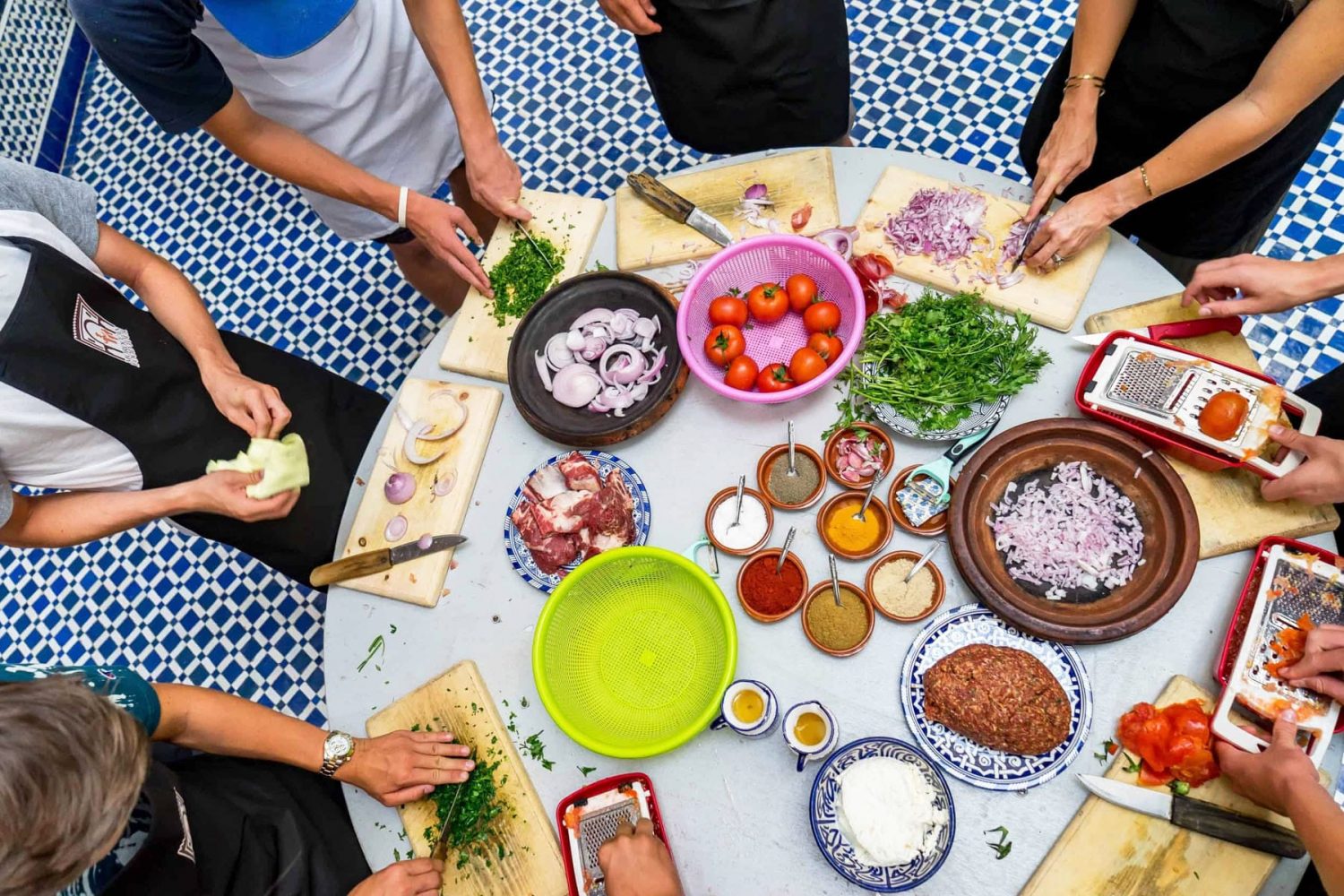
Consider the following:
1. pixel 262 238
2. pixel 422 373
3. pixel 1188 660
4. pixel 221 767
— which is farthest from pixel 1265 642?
pixel 262 238

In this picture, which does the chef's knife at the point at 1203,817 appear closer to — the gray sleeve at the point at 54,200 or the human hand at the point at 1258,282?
the human hand at the point at 1258,282

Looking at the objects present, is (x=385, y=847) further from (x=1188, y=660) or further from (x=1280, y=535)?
(x=1280, y=535)

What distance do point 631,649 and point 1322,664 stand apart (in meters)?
1.26

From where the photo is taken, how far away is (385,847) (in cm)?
181

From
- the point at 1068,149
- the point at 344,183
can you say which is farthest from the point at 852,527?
the point at 344,183

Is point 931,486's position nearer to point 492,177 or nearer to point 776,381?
point 776,381

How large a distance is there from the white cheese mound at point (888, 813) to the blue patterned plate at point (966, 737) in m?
0.09

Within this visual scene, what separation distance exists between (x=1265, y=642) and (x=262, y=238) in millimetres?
3922

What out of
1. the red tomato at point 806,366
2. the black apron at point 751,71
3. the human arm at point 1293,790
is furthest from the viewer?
the black apron at point 751,71

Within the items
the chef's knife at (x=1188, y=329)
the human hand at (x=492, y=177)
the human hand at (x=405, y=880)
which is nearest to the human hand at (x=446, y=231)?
the human hand at (x=492, y=177)

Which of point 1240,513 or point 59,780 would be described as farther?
point 1240,513

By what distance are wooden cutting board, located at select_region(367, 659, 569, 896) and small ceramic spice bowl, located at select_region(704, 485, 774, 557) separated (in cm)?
61

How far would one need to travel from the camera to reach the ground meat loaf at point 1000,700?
158cm

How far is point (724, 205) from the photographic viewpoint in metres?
2.20
